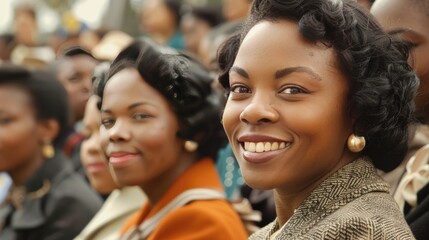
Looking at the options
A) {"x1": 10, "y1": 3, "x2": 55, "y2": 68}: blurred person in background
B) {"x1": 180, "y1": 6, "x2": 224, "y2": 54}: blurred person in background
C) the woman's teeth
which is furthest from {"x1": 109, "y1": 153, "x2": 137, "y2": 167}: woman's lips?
{"x1": 10, "y1": 3, "x2": 55, "y2": 68}: blurred person in background

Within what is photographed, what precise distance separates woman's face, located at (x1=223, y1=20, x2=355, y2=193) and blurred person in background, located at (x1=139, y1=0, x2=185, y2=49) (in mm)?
6766

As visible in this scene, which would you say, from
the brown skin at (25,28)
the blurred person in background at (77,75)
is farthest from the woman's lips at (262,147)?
the brown skin at (25,28)

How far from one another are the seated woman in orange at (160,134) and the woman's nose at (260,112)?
128 centimetres

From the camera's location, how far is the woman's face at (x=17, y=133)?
5.61m

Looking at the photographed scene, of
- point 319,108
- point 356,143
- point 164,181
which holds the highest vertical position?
point 319,108

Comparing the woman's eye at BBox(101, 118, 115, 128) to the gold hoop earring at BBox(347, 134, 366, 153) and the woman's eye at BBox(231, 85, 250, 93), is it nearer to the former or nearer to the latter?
the woman's eye at BBox(231, 85, 250, 93)

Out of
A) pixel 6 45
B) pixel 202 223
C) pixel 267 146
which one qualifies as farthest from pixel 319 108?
pixel 6 45

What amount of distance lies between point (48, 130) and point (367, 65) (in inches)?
133

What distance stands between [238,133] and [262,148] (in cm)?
11

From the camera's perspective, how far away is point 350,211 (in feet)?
8.50

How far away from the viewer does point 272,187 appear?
2803 mm

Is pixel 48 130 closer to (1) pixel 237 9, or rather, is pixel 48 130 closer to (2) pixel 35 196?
(2) pixel 35 196

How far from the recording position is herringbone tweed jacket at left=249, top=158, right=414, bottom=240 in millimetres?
2529

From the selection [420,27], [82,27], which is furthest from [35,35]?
[420,27]
